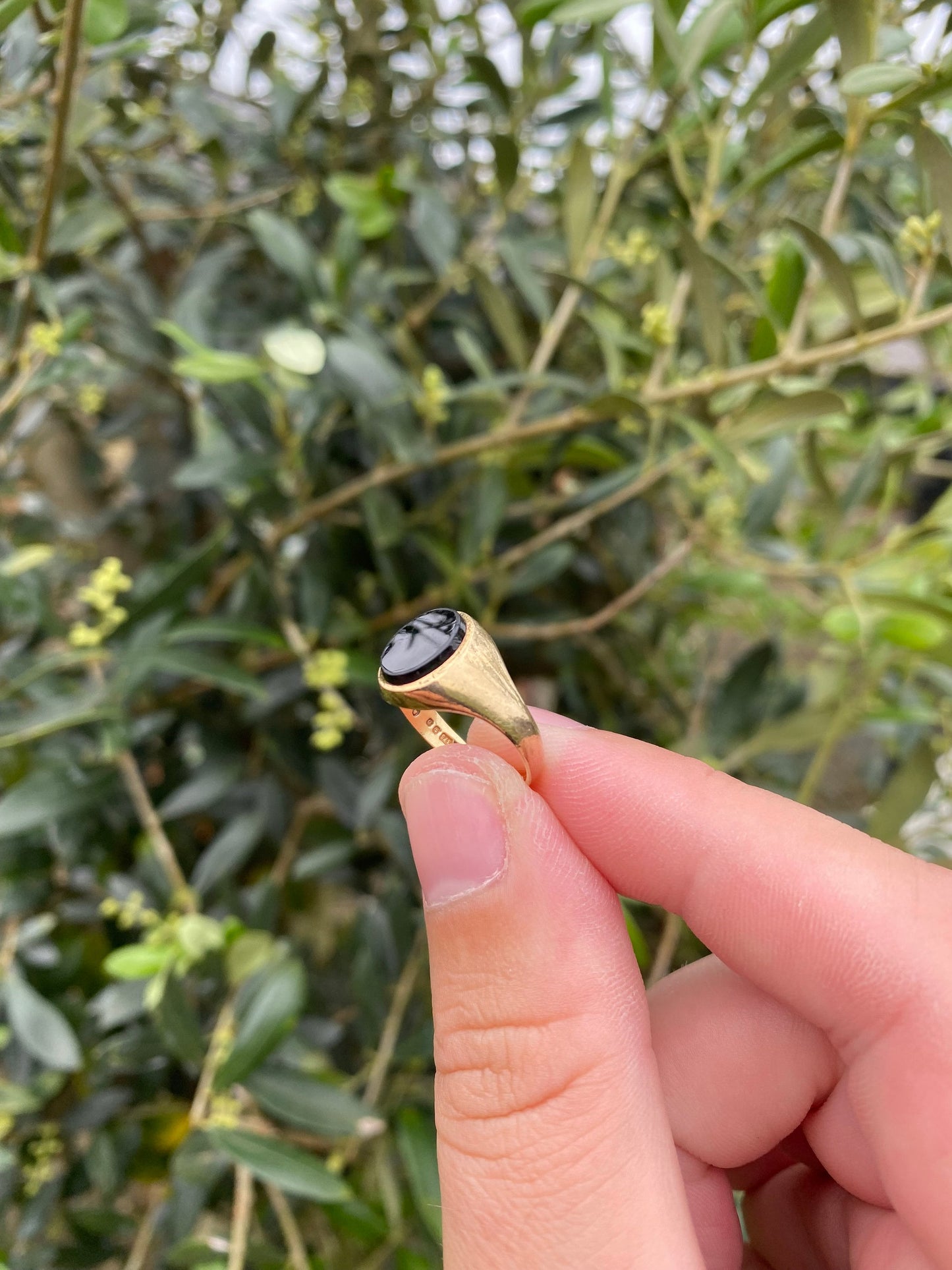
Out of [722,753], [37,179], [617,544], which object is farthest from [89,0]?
[722,753]

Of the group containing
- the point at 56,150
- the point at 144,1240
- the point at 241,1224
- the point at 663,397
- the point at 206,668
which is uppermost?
the point at 56,150

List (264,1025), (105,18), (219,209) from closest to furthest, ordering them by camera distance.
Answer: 1. (105,18)
2. (264,1025)
3. (219,209)

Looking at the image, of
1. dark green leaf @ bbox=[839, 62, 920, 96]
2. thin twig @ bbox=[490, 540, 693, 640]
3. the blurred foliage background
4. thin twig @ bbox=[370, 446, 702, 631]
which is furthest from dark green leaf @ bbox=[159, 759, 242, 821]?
dark green leaf @ bbox=[839, 62, 920, 96]

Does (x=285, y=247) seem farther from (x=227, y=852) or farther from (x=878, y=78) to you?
(x=227, y=852)

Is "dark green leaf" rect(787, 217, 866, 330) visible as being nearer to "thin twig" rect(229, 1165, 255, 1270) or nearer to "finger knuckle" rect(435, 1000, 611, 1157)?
"finger knuckle" rect(435, 1000, 611, 1157)

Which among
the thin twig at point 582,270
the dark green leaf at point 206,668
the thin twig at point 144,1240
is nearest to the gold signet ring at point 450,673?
the dark green leaf at point 206,668

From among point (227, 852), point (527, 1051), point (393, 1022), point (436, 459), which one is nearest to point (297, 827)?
point (227, 852)

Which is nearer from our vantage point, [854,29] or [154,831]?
[854,29]
